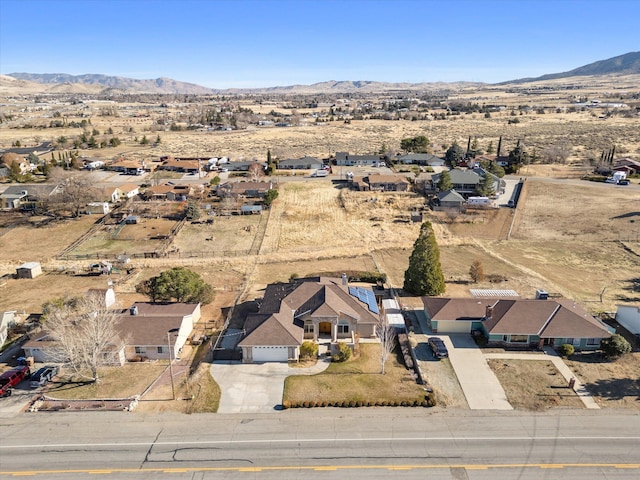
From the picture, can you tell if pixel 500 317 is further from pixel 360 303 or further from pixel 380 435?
pixel 380 435

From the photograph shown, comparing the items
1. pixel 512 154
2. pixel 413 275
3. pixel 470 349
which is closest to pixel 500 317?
pixel 470 349

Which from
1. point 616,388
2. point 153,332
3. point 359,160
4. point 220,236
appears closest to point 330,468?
point 153,332

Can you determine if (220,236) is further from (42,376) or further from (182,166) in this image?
(182,166)

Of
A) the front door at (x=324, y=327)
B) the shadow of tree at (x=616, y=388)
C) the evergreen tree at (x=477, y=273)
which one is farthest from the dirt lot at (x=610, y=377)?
the front door at (x=324, y=327)

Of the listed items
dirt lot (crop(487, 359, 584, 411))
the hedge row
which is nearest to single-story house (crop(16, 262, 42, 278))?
the hedge row

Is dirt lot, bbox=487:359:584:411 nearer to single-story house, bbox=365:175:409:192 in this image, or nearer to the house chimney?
the house chimney

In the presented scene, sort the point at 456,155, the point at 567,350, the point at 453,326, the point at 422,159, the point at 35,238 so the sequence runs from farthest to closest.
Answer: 1. the point at 422,159
2. the point at 456,155
3. the point at 35,238
4. the point at 453,326
5. the point at 567,350
